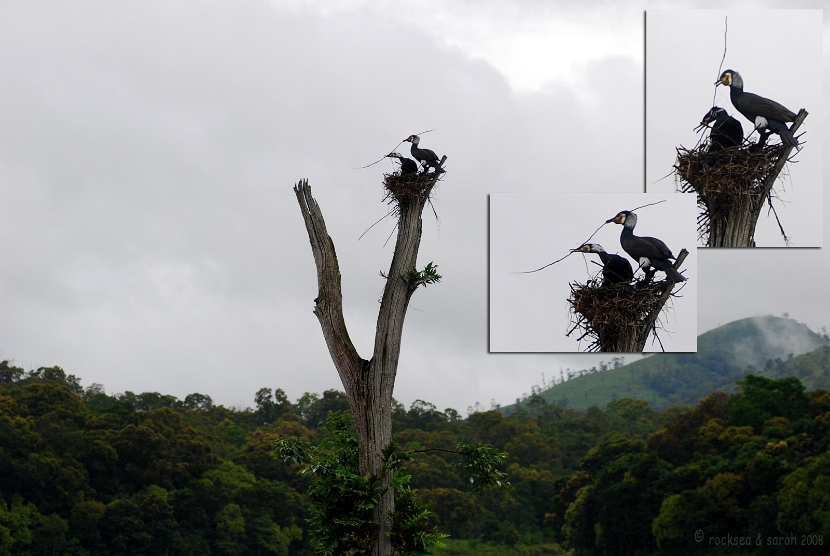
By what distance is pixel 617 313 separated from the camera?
6332 millimetres

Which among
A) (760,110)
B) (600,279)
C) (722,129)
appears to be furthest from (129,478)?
(760,110)

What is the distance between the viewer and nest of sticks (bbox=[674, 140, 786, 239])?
6.34m

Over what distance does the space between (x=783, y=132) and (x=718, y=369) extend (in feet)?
16.0

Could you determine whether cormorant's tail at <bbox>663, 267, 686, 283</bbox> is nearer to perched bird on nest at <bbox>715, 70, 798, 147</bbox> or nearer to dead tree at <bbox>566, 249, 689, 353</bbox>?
dead tree at <bbox>566, 249, 689, 353</bbox>

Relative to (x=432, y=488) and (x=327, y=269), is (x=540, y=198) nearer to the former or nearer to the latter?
(x=327, y=269)

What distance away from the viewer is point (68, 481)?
37.8 feet

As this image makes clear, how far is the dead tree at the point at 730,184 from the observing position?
20.7 feet

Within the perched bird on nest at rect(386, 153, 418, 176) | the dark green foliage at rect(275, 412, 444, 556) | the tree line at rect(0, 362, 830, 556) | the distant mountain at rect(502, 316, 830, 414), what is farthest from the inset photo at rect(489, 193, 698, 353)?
the tree line at rect(0, 362, 830, 556)

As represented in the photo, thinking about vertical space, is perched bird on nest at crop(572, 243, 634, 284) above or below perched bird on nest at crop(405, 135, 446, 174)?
below

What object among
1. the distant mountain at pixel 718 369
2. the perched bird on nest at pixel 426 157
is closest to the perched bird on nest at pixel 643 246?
the perched bird on nest at pixel 426 157

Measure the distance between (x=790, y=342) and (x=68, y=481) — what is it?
371 inches

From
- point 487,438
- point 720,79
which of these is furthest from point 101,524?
point 720,79

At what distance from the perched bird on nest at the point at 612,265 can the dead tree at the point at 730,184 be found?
0.60 m

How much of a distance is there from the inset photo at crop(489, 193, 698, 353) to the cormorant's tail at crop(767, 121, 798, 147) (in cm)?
84
